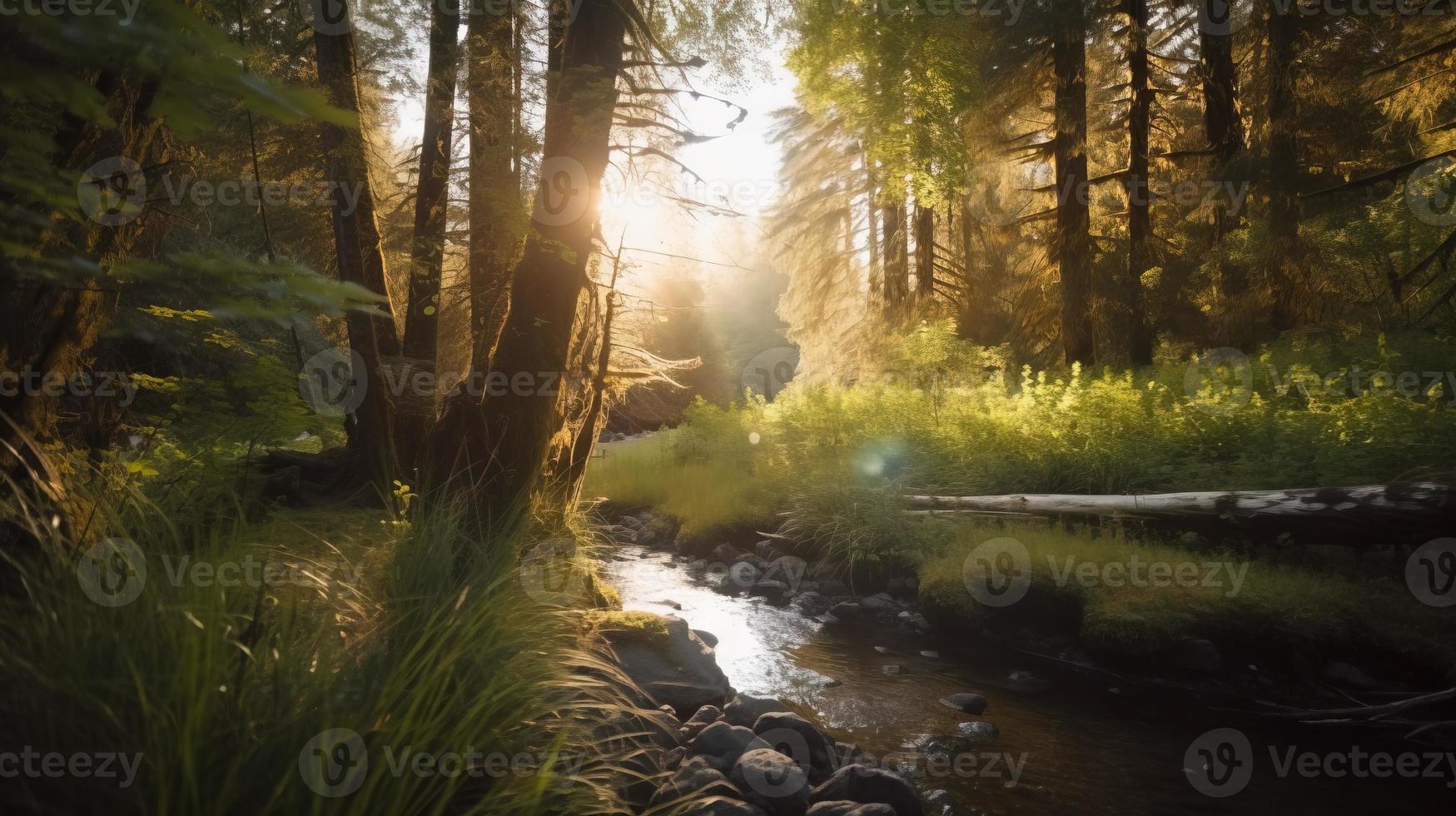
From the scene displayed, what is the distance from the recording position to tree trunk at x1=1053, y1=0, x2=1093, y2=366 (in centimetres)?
1230

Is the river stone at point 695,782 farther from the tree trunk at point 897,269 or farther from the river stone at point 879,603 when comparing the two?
the tree trunk at point 897,269

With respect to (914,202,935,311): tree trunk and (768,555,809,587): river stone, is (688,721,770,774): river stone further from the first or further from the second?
(914,202,935,311): tree trunk

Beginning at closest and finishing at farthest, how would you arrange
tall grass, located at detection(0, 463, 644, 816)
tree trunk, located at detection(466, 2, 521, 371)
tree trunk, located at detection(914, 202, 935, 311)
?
tall grass, located at detection(0, 463, 644, 816) → tree trunk, located at detection(466, 2, 521, 371) → tree trunk, located at detection(914, 202, 935, 311)

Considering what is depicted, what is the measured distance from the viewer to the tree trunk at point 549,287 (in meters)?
5.64

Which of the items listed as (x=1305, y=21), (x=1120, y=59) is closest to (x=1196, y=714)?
(x=1305, y=21)

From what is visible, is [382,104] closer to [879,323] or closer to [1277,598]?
[879,323]

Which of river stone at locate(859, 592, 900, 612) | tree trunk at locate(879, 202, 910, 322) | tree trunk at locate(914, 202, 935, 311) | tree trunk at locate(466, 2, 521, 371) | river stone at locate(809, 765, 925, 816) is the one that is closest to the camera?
river stone at locate(809, 765, 925, 816)

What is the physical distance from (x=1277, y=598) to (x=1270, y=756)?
Answer: 1.85 metres

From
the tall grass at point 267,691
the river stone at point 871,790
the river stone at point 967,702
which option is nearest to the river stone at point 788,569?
the river stone at point 967,702

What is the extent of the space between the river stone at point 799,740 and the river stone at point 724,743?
14 centimetres

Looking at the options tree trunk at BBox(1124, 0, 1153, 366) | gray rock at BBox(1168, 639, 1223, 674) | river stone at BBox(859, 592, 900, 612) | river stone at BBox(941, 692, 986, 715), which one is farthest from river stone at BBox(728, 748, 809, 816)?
tree trunk at BBox(1124, 0, 1153, 366)

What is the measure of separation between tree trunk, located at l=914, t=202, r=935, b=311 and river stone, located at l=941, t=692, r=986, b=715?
1223 centimetres

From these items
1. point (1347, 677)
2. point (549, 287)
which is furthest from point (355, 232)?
point (1347, 677)

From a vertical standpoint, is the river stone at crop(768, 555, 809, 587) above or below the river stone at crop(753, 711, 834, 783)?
above
